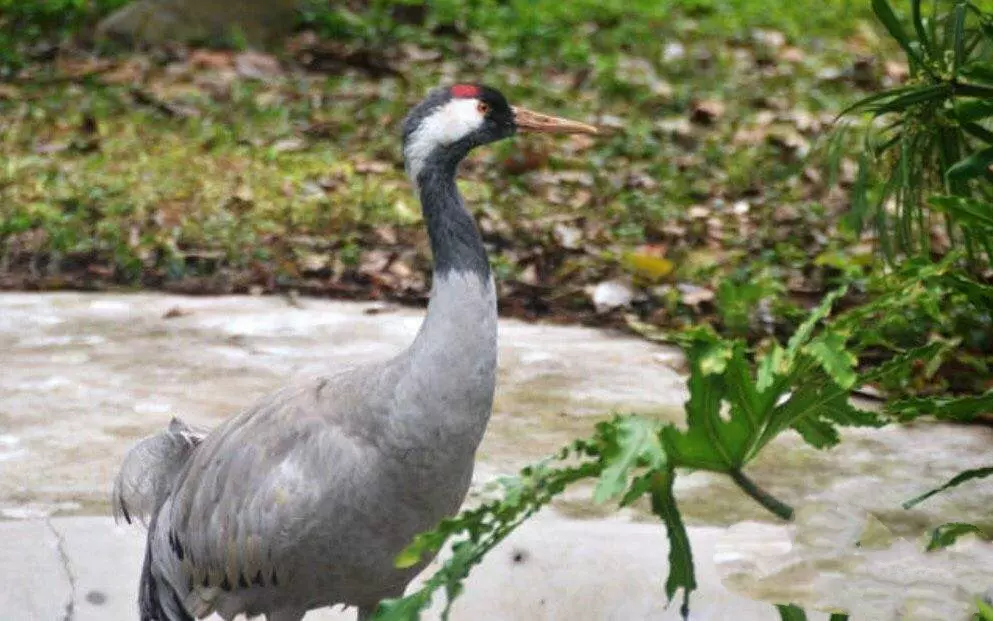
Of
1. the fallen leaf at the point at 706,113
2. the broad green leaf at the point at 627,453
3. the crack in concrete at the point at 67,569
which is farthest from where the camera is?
the fallen leaf at the point at 706,113

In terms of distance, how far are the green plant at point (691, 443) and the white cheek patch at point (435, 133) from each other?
43.8 inches

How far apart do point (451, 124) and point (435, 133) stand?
4 centimetres

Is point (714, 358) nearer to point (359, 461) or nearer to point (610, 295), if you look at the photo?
point (359, 461)

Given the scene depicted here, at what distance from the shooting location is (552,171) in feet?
28.1

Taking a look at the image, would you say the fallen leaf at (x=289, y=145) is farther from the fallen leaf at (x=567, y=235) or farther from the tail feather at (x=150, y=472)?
the tail feather at (x=150, y=472)

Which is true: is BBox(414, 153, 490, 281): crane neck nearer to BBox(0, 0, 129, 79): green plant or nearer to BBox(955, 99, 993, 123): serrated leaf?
BBox(955, 99, 993, 123): serrated leaf

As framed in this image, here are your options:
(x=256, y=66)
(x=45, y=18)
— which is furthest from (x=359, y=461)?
(x=45, y=18)

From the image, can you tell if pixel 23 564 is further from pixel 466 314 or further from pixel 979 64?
pixel 979 64

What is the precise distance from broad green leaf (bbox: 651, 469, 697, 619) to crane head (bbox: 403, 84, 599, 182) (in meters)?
1.27

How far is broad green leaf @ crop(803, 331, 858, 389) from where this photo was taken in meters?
2.49

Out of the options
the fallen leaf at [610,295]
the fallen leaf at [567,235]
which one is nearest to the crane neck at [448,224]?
the fallen leaf at [610,295]

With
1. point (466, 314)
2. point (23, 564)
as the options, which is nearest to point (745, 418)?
point (466, 314)

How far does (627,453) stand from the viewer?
240cm

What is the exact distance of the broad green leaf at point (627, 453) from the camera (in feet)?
7.73
